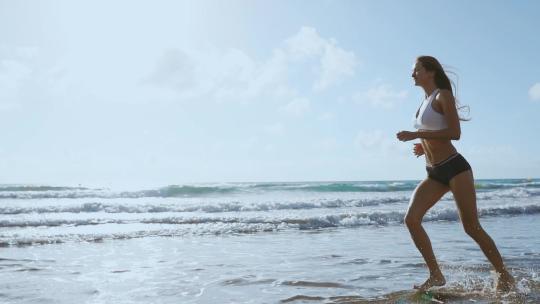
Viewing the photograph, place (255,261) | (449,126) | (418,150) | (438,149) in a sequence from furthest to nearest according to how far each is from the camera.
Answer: (255,261), (418,150), (438,149), (449,126)

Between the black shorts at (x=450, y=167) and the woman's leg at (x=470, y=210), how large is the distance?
38mm

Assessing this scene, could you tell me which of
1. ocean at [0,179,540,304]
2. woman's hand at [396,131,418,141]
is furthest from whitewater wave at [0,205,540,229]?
woman's hand at [396,131,418,141]

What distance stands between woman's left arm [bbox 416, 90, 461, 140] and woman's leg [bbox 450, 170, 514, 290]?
1.17 ft

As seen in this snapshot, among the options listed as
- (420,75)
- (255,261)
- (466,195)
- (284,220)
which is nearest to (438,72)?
(420,75)

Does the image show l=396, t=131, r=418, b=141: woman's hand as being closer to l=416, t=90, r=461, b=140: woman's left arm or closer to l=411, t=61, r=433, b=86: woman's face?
l=416, t=90, r=461, b=140: woman's left arm

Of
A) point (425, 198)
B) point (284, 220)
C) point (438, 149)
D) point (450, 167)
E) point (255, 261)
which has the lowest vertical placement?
point (255, 261)

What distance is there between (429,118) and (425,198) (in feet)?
2.47

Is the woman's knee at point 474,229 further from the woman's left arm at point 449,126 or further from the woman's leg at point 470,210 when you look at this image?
the woman's left arm at point 449,126

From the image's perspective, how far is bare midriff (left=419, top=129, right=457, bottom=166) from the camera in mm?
4336

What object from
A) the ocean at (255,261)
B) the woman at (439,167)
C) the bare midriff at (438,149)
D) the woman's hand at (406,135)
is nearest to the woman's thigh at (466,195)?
the woman at (439,167)

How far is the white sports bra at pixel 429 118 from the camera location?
4.30 metres

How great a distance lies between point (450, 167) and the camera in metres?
4.29

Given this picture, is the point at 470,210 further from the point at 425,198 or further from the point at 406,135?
the point at 406,135

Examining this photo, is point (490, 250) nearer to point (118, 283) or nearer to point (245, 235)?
point (118, 283)
